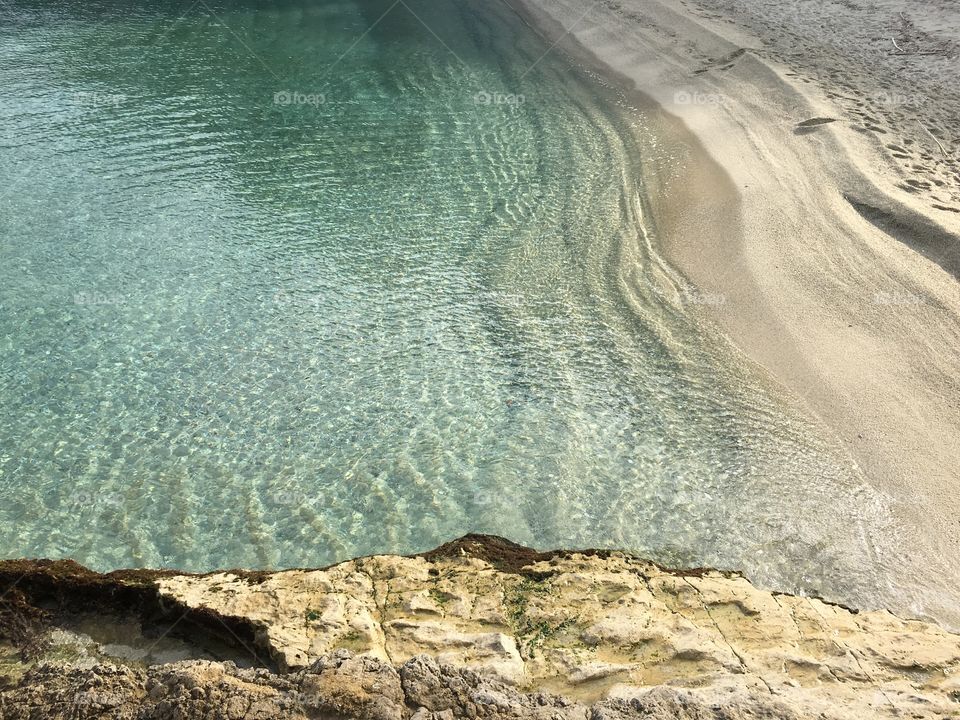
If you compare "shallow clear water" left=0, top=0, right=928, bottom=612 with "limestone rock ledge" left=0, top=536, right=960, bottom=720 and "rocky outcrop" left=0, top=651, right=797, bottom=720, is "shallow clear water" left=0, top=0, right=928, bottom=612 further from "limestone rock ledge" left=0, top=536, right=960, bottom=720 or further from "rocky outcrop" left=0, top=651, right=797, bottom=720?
"rocky outcrop" left=0, top=651, right=797, bottom=720

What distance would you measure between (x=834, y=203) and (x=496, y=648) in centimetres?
707

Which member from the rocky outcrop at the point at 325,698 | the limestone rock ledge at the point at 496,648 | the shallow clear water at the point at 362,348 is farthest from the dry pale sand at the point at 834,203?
the rocky outcrop at the point at 325,698

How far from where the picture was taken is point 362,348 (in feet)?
22.0

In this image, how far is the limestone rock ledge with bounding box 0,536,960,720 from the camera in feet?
10.3

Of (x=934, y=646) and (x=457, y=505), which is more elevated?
(x=934, y=646)

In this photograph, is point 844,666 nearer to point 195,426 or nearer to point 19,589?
point 19,589

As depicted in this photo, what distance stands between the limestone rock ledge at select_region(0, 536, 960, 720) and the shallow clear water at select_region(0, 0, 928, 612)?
864mm

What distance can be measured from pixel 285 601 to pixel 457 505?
1.68 metres

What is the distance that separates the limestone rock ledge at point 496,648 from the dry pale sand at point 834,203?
1.55 m

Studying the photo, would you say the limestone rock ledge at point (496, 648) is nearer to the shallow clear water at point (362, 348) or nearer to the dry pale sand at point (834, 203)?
the shallow clear water at point (362, 348)

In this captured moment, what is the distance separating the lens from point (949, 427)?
20.0 feet

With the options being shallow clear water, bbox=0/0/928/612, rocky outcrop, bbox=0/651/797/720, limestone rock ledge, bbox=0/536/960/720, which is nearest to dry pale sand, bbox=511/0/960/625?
shallow clear water, bbox=0/0/928/612

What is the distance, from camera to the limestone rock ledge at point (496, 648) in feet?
10.3

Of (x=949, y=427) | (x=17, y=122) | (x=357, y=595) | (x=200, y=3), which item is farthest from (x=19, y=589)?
(x=200, y=3)
